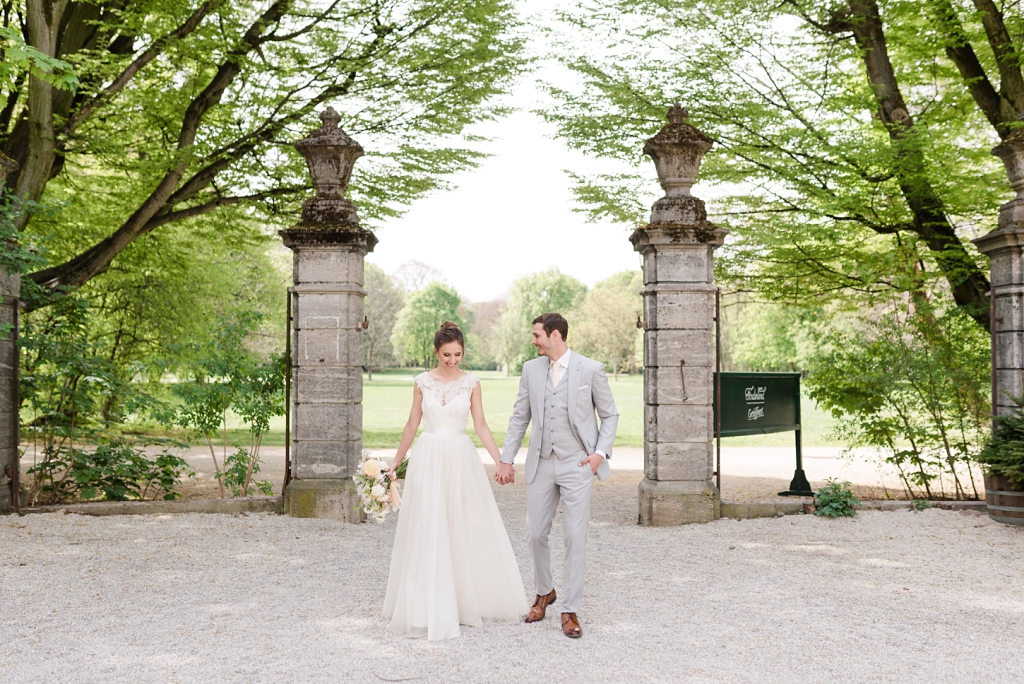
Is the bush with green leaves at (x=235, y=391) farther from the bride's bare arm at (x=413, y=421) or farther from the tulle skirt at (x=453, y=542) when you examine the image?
the tulle skirt at (x=453, y=542)

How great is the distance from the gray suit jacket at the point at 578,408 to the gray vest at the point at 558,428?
0.03 metres

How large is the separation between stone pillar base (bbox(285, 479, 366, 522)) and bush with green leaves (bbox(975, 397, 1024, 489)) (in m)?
5.99

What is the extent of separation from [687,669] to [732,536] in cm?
345

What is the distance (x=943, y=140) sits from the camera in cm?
988

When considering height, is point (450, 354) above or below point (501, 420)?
above

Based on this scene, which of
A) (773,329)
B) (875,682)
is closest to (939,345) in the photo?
(875,682)

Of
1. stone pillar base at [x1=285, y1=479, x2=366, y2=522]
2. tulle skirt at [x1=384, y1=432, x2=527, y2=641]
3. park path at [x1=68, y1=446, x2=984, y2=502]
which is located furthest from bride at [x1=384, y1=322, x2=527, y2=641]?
park path at [x1=68, y1=446, x2=984, y2=502]

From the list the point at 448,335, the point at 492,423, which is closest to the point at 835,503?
the point at 448,335

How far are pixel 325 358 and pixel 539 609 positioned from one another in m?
4.02

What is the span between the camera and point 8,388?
7.75 metres

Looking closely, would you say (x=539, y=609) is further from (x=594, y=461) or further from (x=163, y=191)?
(x=163, y=191)

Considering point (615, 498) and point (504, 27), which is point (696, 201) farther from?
point (504, 27)

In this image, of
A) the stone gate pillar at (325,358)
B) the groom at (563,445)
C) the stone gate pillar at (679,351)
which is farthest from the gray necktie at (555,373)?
the stone gate pillar at (325,358)

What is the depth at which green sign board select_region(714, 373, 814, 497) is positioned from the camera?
323 inches
